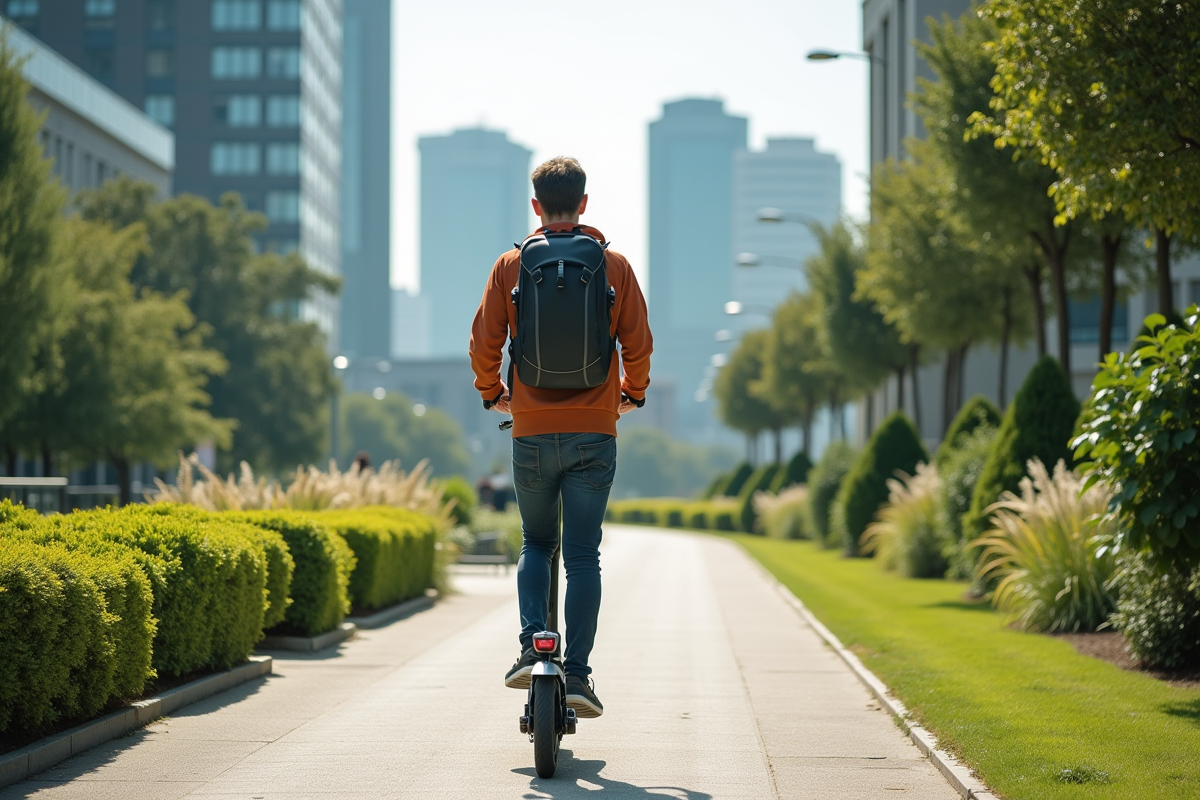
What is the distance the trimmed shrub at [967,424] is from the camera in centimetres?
2124

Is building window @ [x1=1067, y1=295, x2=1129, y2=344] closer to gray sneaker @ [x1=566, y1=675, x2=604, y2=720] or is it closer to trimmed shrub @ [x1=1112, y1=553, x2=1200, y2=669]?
trimmed shrub @ [x1=1112, y1=553, x2=1200, y2=669]

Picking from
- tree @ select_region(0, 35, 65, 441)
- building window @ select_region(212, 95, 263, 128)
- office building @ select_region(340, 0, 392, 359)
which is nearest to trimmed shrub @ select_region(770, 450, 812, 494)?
tree @ select_region(0, 35, 65, 441)

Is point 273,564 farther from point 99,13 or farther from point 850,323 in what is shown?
point 99,13

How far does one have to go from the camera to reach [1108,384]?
8.42 metres

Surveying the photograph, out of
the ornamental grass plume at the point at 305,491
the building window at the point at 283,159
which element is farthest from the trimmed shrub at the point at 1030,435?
the building window at the point at 283,159

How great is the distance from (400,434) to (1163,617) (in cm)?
12111

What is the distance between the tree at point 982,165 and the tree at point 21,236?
47.6ft

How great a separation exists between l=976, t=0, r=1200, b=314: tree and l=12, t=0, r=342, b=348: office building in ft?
277

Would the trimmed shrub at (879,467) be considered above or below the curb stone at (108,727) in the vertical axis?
above

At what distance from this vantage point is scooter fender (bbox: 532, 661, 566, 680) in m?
5.54

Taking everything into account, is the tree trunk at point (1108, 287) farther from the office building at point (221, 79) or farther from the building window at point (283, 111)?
the building window at point (283, 111)

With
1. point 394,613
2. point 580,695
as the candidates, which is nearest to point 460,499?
point 394,613

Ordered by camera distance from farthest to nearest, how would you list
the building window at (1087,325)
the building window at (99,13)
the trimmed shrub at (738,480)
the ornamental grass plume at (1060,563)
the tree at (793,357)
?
the building window at (99,13), the trimmed shrub at (738,480), the building window at (1087,325), the tree at (793,357), the ornamental grass plume at (1060,563)

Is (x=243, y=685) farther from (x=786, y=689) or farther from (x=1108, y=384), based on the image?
(x=1108, y=384)
